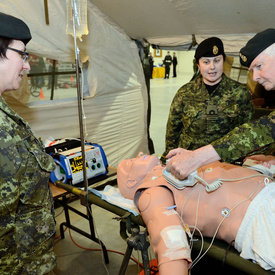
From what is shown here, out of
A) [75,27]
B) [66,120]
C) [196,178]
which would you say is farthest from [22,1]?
[196,178]

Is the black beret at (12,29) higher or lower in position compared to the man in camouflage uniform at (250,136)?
higher

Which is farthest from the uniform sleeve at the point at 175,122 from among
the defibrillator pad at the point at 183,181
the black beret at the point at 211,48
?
the defibrillator pad at the point at 183,181

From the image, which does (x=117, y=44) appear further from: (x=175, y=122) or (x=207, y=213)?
(x=207, y=213)

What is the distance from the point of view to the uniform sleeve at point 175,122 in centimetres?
266

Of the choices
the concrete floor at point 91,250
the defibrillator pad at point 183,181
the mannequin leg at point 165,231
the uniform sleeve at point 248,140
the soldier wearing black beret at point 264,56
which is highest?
the soldier wearing black beret at point 264,56

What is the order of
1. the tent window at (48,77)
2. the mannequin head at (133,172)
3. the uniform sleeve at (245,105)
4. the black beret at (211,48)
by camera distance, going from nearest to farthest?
the mannequin head at (133,172) < the black beret at (211,48) < the uniform sleeve at (245,105) < the tent window at (48,77)

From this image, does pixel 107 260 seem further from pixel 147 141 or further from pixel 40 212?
pixel 147 141

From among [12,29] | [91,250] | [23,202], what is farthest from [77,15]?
[91,250]

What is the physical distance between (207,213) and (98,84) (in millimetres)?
2498

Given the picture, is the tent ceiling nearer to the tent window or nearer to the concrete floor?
the tent window

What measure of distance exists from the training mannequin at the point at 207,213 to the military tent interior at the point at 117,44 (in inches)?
48.9

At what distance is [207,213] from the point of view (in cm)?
150

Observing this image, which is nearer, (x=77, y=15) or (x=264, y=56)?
(x=264, y=56)

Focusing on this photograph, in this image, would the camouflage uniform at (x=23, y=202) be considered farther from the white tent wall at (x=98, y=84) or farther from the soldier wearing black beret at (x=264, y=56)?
the white tent wall at (x=98, y=84)
